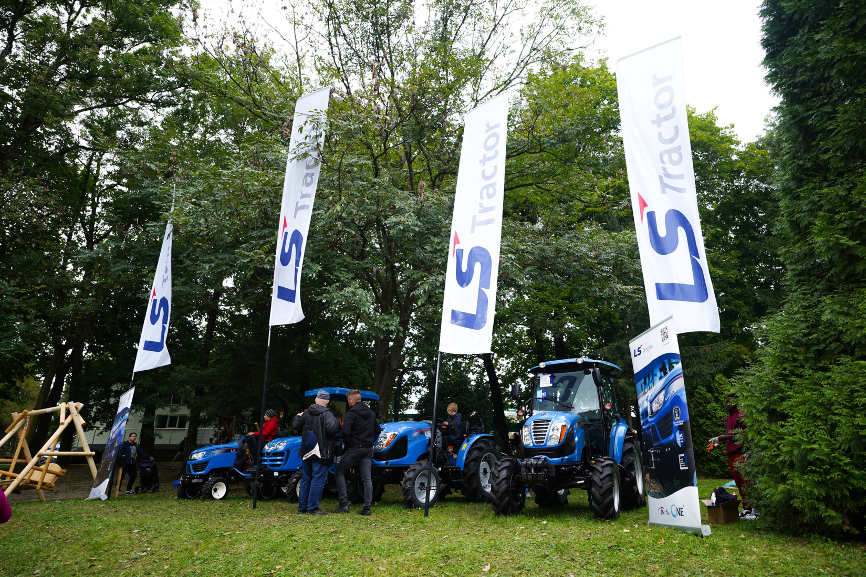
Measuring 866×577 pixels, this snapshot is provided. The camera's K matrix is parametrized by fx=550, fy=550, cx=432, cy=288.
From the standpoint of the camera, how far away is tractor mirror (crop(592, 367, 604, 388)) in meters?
8.70

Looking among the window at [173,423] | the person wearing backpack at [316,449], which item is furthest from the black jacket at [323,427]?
the window at [173,423]

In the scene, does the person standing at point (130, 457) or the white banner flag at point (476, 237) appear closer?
the white banner flag at point (476, 237)

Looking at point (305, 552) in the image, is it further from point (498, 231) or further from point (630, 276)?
point (630, 276)

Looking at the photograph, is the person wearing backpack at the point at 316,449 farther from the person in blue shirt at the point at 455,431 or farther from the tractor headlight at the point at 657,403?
the tractor headlight at the point at 657,403

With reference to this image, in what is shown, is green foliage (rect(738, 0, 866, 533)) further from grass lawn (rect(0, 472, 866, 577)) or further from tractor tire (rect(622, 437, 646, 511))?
tractor tire (rect(622, 437, 646, 511))

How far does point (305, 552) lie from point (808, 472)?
534 cm

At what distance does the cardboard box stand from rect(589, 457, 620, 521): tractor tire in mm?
1171

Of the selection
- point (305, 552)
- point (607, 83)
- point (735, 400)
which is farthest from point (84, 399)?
point (607, 83)

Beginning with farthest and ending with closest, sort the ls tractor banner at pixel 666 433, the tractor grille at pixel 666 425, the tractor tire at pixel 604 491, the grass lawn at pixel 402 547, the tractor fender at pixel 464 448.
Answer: the tractor fender at pixel 464 448
the tractor tire at pixel 604 491
the tractor grille at pixel 666 425
the ls tractor banner at pixel 666 433
the grass lawn at pixel 402 547

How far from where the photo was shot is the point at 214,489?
11.5 meters

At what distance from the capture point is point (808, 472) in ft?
19.1

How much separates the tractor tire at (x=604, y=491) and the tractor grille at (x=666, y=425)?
59.7 inches

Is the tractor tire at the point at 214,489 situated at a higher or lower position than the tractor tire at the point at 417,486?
lower

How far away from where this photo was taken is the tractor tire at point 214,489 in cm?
1127
